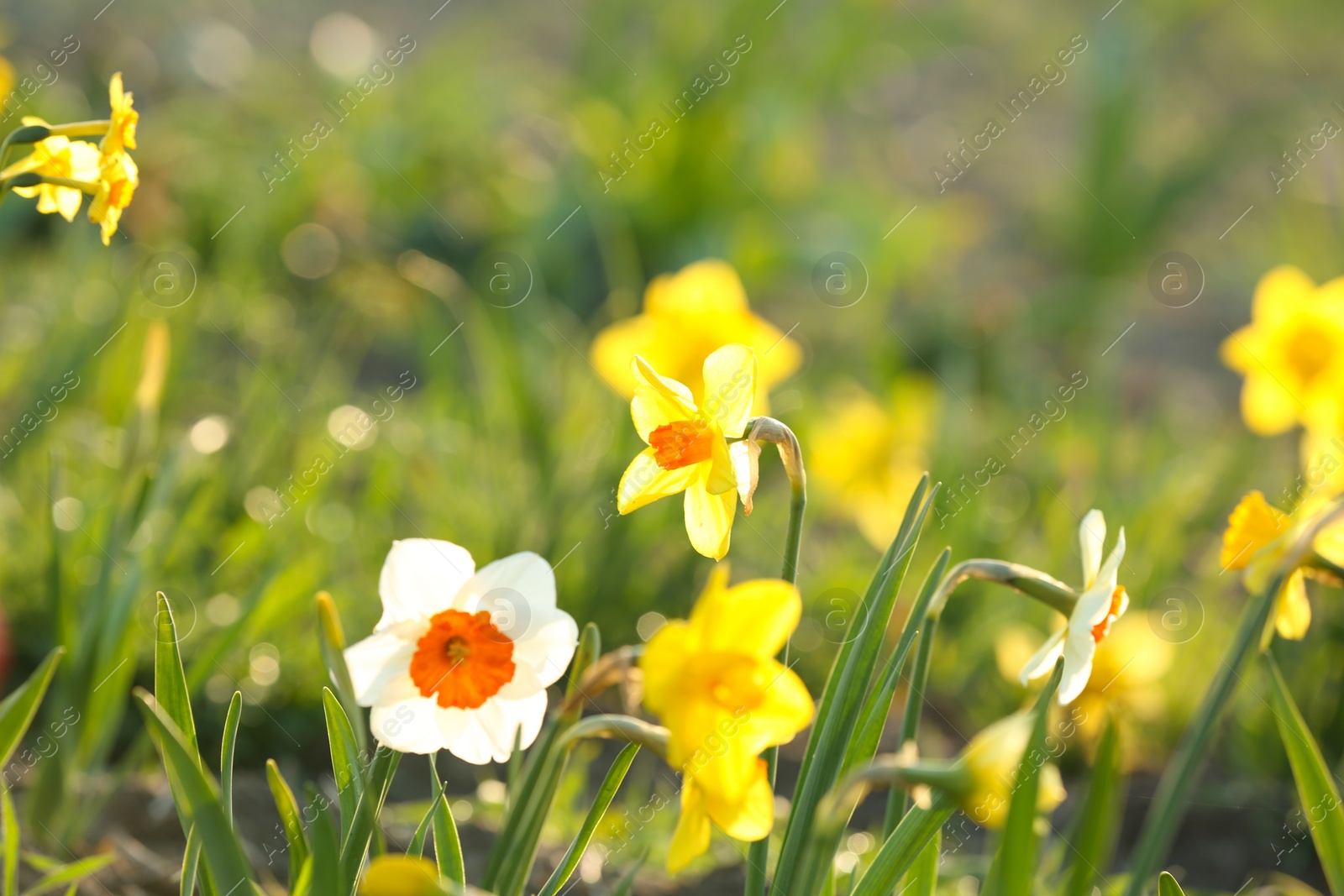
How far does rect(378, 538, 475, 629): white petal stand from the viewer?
736mm

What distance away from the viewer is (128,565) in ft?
4.32

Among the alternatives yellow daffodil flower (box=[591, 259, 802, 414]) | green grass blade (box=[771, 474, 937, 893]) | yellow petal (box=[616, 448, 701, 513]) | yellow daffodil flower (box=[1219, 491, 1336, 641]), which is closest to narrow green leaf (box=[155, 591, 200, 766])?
yellow petal (box=[616, 448, 701, 513])

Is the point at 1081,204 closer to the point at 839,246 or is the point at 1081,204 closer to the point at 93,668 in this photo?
the point at 839,246

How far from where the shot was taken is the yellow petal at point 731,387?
78 cm

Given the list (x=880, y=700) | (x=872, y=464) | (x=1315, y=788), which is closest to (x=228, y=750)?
(x=880, y=700)

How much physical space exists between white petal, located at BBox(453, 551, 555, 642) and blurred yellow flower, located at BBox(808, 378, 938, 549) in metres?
1.69

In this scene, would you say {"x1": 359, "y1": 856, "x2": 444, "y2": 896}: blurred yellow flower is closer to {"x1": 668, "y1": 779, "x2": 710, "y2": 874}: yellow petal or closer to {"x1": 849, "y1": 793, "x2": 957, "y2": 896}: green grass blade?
{"x1": 668, "y1": 779, "x2": 710, "y2": 874}: yellow petal

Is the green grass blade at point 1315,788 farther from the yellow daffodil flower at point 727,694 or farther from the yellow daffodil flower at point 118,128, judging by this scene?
the yellow daffodil flower at point 118,128

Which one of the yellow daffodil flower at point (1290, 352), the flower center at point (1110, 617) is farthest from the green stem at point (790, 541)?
the yellow daffodil flower at point (1290, 352)

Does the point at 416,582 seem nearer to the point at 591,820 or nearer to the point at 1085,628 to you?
the point at 591,820

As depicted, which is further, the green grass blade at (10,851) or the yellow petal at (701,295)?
the yellow petal at (701,295)

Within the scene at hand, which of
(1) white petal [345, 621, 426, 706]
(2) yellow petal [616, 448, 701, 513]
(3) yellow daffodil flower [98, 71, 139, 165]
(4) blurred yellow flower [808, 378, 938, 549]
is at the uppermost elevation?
(3) yellow daffodil flower [98, 71, 139, 165]

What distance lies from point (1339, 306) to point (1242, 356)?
18cm

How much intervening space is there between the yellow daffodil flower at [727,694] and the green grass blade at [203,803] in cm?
27
